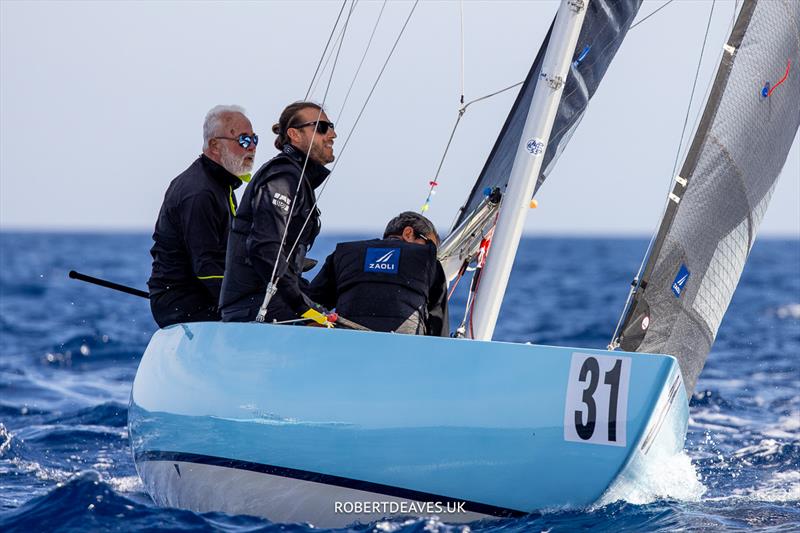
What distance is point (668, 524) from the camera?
3.50m

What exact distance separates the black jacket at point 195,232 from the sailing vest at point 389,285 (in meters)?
0.68

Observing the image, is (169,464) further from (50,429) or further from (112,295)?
(112,295)

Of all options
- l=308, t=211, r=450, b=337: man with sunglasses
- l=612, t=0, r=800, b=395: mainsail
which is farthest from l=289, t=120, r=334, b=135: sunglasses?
l=612, t=0, r=800, b=395: mainsail

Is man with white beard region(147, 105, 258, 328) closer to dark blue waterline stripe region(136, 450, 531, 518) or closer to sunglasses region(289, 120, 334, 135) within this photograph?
sunglasses region(289, 120, 334, 135)

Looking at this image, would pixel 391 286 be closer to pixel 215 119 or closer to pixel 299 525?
pixel 299 525

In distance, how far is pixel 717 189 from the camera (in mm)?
4469

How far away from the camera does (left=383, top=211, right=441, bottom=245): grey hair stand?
3.94 m

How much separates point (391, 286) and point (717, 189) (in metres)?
1.51

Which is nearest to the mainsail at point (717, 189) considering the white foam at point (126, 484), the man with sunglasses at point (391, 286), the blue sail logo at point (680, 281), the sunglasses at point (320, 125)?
the blue sail logo at point (680, 281)

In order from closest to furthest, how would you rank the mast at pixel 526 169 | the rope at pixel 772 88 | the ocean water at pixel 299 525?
the ocean water at pixel 299 525
the mast at pixel 526 169
the rope at pixel 772 88

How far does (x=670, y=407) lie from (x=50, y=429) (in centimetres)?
357

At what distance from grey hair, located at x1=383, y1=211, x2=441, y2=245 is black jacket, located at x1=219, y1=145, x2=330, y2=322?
251 mm

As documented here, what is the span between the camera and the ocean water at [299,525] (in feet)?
11.4

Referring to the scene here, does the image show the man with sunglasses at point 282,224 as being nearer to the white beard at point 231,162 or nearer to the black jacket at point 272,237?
the black jacket at point 272,237
